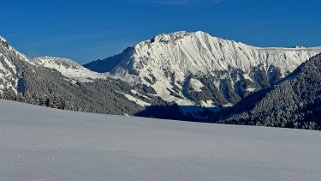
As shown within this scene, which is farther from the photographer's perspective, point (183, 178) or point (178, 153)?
point (178, 153)

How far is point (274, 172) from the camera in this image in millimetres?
20531

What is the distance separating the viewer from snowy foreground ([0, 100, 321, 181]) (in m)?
18.6

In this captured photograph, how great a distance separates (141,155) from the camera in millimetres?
23422

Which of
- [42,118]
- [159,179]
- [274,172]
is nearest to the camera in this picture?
[159,179]

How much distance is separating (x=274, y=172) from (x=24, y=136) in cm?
1291

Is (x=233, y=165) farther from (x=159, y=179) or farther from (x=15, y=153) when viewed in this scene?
(x=15, y=153)

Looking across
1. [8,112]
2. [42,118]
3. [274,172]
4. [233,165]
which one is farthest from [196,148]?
[8,112]

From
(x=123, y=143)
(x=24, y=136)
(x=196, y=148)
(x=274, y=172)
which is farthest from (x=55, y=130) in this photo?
(x=274, y=172)

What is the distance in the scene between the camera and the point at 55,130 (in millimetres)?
29922

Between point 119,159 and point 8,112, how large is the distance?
2263cm

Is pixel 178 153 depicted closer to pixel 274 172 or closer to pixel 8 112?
pixel 274 172

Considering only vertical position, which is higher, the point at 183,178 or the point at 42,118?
the point at 42,118

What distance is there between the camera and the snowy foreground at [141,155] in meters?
18.6

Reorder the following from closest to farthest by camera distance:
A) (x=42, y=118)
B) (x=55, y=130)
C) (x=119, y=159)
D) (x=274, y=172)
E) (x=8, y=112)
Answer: (x=274, y=172) < (x=119, y=159) < (x=55, y=130) < (x=42, y=118) < (x=8, y=112)
